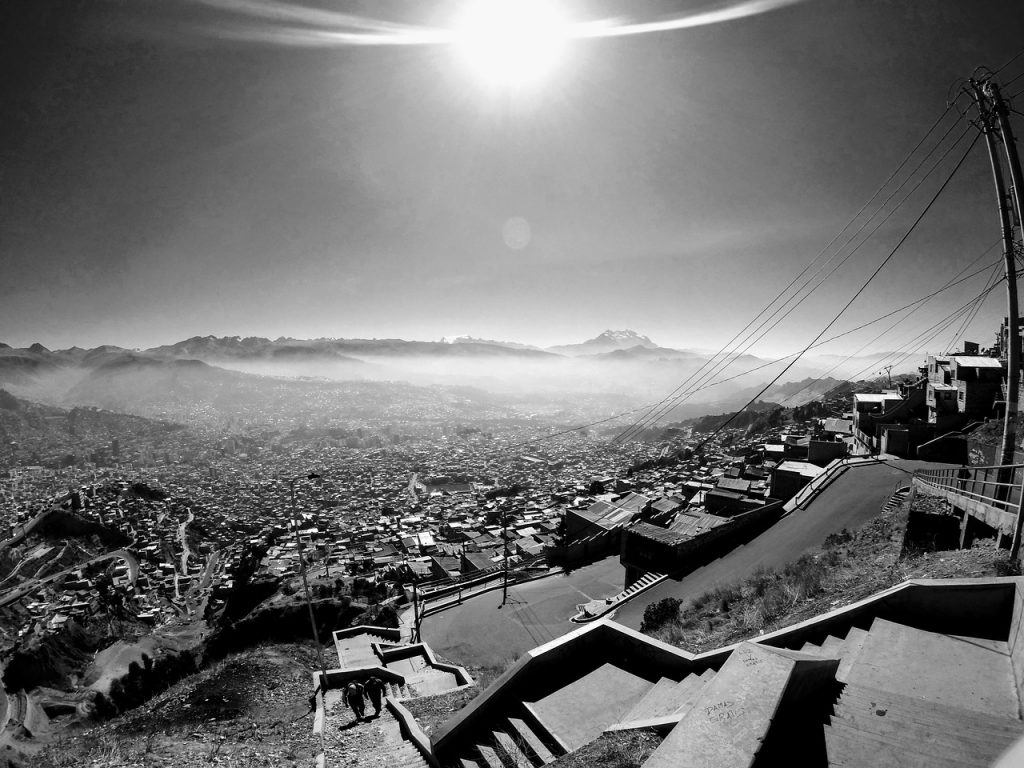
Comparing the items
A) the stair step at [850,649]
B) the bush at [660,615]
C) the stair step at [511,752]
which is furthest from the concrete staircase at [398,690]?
the stair step at [850,649]

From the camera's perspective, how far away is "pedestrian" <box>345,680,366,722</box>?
8.22 metres

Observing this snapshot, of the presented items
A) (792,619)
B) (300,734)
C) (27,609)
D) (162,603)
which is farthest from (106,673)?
(792,619)

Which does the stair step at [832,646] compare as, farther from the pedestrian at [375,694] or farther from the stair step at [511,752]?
the pedestrian at [375,694]

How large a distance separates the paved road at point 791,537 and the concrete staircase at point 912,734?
7968 mm

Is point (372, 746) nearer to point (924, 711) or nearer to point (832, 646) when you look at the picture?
point (832, 646)

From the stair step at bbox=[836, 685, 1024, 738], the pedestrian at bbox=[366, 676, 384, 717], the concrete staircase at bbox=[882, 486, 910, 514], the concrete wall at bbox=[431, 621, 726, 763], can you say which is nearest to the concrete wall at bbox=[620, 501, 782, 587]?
the concrete staircase at bbox=[882, 486, 910, 514]

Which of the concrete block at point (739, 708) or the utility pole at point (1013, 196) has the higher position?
the utility pole at point (1013, 196)

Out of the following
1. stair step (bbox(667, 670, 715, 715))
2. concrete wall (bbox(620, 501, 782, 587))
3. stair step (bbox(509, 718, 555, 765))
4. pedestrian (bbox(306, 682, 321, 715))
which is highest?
stair step (bbox(667, 670, 715, 715))

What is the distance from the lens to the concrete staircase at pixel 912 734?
9.11 feet

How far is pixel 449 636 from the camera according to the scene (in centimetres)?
1348

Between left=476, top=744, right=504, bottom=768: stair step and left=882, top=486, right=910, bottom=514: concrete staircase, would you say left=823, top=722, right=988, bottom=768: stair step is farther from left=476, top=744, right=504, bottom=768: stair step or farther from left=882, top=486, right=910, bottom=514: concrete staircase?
left=882, top=486, right=910, bottom=514: concrete staircase

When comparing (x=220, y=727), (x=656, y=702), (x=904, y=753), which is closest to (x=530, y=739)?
(x=656, y=702)

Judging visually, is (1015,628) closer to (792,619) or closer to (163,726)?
(792,619)

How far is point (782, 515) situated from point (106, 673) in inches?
1174
